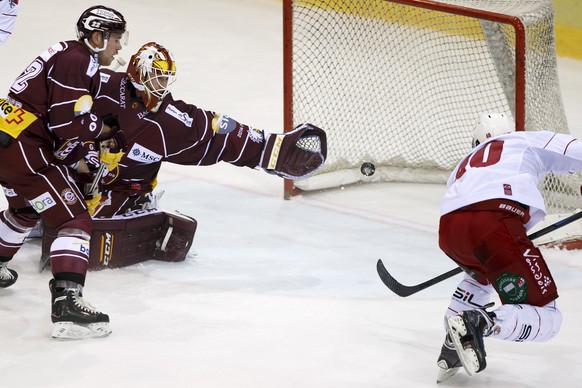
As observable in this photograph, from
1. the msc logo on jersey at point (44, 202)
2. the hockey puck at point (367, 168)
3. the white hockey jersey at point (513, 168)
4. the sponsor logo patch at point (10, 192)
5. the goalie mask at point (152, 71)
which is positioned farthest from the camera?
the hockey puck at point (367, 168)

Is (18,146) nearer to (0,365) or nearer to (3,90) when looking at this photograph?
(0,365)

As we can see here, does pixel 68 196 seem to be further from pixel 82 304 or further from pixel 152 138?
pixel 152 138

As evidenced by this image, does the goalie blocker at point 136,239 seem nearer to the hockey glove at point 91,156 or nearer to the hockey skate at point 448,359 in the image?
the hockey glove at point 91,156

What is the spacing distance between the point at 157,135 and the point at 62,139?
2.19 feet

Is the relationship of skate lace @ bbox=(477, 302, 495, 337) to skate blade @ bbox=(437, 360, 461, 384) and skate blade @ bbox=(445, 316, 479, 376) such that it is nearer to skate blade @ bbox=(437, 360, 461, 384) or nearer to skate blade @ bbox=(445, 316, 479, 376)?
skate blade @ bbox=(445, 316, 479, 376)

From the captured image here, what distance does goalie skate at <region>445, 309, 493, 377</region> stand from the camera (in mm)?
3416

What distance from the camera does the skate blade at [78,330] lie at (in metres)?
3.98

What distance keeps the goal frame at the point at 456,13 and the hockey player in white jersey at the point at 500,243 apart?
108 centimetres

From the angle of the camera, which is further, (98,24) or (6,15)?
(6,15)

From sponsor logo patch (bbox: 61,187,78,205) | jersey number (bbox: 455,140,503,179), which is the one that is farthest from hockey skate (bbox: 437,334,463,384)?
sponsor logo patch (bbox: 61,187,78,205)

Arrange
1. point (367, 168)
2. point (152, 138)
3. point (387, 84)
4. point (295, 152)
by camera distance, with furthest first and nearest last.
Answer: point (387, 84)
point (367, 168)
point (295, 152)
point (152, 138)

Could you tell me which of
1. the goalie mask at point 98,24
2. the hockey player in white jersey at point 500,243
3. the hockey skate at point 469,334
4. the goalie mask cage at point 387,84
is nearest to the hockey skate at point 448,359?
the hockey player in white jersey at point 500,243

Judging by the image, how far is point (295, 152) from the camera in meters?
5.17

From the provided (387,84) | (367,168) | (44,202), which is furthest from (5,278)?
(387,84)
